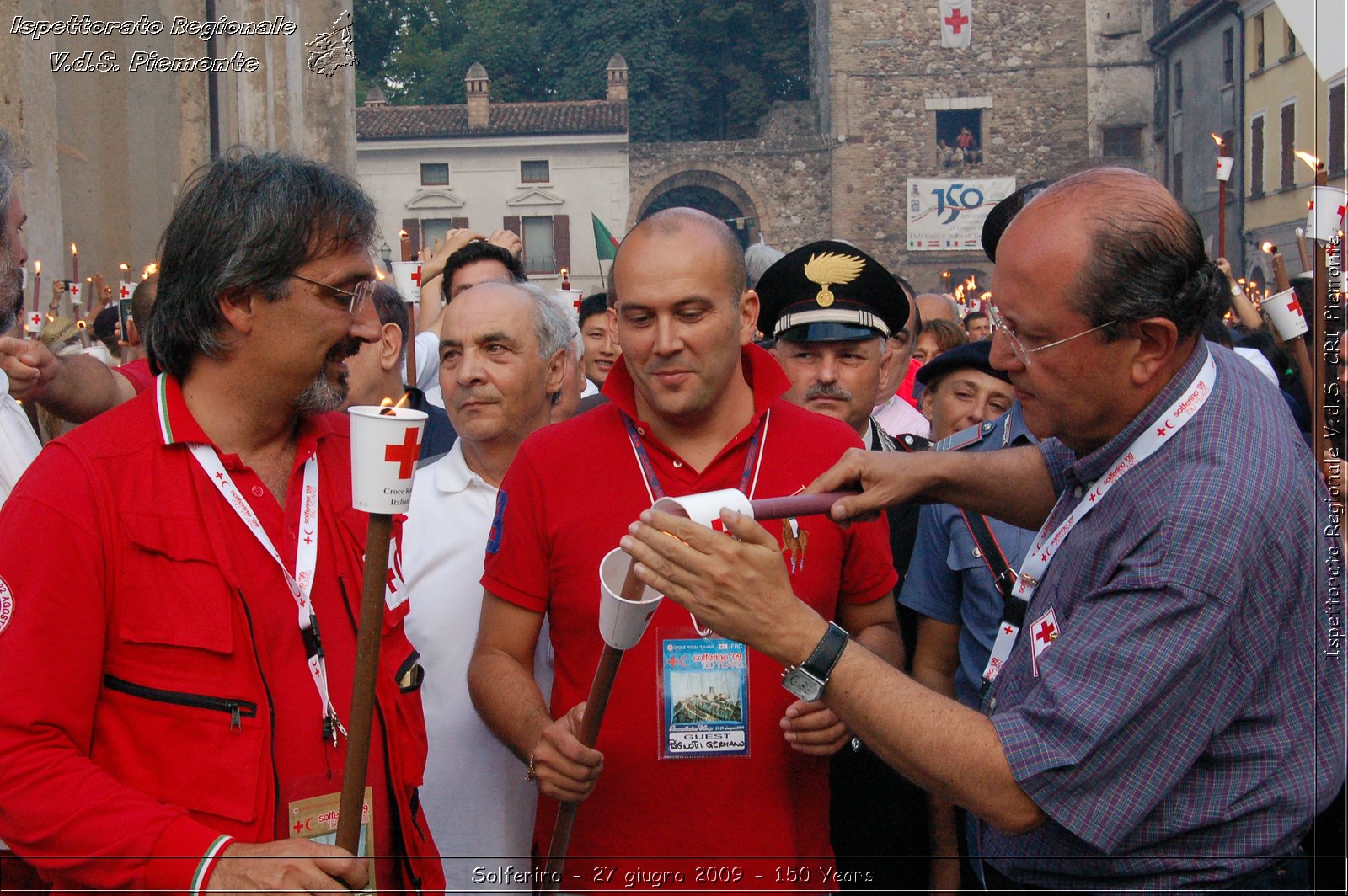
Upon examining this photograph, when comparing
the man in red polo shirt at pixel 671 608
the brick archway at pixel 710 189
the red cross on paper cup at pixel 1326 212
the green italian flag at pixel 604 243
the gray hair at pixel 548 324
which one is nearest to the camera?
the man in red polo shirt at pixel 671 608

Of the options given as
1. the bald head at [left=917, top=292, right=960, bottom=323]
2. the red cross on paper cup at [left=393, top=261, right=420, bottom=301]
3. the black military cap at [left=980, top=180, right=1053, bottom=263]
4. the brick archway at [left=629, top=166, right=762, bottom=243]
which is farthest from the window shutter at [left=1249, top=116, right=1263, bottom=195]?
the black military cap at [left=980, top=180, right=1053, bottom=263]

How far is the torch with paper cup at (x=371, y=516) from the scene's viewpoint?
1.94 m

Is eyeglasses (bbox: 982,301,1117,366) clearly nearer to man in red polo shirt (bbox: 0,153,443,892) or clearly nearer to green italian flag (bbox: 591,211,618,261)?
man in red polo shirt (bbox: 0,153,443,892)

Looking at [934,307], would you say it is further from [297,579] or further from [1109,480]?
[297,579]

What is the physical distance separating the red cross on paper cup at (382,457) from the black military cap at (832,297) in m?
2.52

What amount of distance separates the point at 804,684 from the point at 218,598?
1103 millimetres

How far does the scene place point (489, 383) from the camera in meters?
3.93

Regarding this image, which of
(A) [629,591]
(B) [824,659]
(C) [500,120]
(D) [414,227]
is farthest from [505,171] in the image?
(B) [824,659]

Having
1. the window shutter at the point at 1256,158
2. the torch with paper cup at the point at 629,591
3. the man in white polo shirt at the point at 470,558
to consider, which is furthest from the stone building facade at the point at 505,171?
the torch with paper cup at the point at 629,591

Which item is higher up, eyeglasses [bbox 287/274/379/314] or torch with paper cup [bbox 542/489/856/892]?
eyeglasses [bbox 287/274/379/314]

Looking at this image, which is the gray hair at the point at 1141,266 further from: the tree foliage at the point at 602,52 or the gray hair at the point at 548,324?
the tree foliage at the point at 602,52

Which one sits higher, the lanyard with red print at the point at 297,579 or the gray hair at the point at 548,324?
the gray hair at the point at 548,324

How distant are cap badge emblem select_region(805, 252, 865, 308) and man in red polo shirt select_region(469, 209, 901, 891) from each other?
1.10 meters

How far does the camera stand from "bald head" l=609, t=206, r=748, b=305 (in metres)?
3.09
